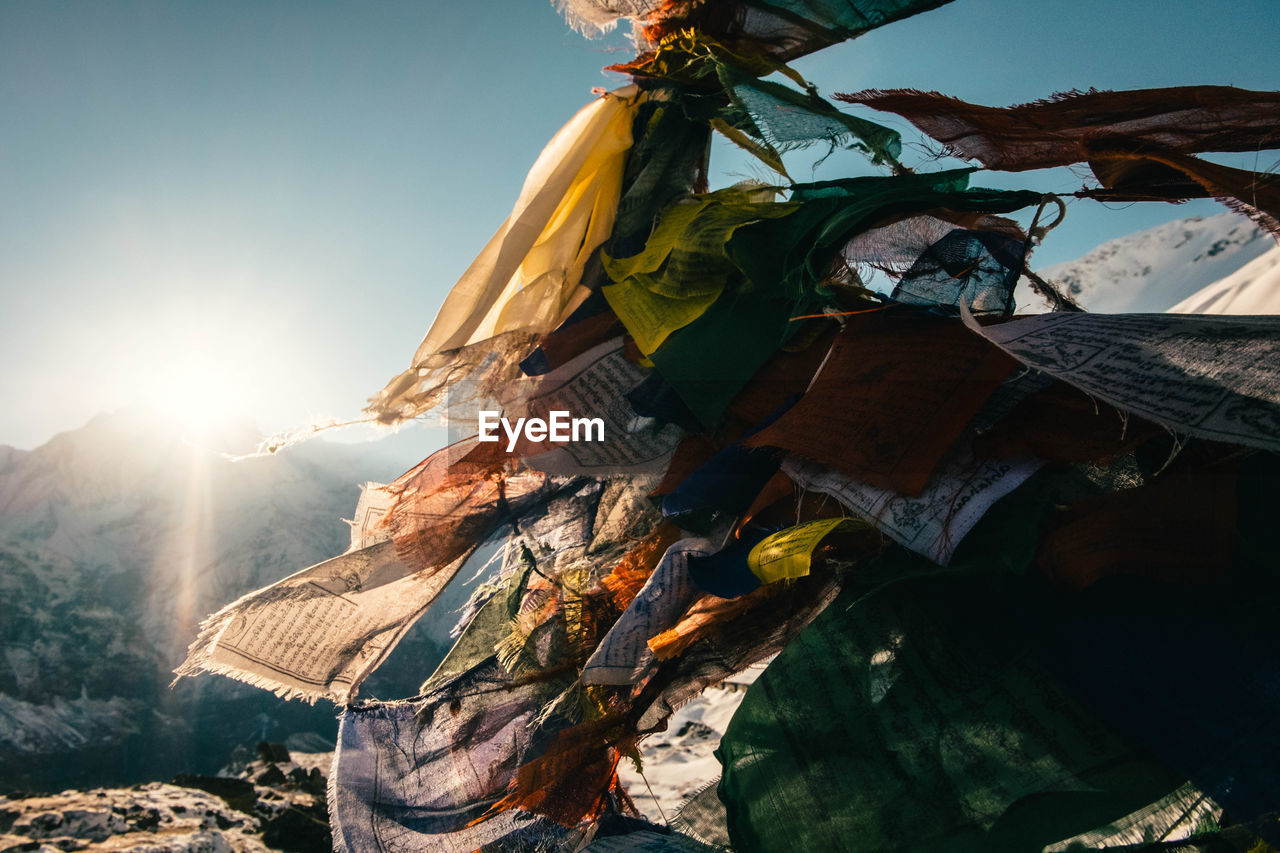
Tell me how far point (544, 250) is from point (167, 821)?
7.00 feet

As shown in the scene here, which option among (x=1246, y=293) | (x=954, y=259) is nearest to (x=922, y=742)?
(x=954, y=259)

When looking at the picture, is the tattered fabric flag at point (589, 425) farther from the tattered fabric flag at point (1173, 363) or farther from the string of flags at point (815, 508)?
the tattered fabric flag at point (1173, 363)

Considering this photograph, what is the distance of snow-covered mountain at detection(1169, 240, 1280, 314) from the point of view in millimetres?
2607

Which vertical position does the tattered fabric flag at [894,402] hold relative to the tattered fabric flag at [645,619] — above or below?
above

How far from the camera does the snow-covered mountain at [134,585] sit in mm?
10445

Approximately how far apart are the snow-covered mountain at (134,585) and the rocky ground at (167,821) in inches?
359

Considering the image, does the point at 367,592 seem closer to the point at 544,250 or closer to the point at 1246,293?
the point at 544,250

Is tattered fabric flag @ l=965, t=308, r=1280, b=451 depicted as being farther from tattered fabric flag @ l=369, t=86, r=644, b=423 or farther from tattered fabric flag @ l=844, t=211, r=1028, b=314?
tattered fabric flag @ l=369, t=86, r=644, b=423

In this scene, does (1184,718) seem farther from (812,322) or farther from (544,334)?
(544,334)

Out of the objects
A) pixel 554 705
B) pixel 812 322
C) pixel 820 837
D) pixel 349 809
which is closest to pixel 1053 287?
pixel 812 322

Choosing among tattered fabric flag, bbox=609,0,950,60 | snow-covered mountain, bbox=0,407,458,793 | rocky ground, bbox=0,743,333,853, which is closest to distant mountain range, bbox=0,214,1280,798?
snow-covered mountain, bbox=0,407,458,793

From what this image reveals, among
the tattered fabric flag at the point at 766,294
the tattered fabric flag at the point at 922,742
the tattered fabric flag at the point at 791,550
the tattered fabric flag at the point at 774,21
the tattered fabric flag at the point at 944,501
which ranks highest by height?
the tattered fabric flag at the point at 774,21

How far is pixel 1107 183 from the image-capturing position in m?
0.88

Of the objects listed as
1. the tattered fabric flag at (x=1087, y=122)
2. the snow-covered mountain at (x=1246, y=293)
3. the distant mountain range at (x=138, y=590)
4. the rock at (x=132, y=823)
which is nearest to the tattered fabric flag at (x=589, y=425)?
the tattered fabric flag at (x=1087, y=122)
